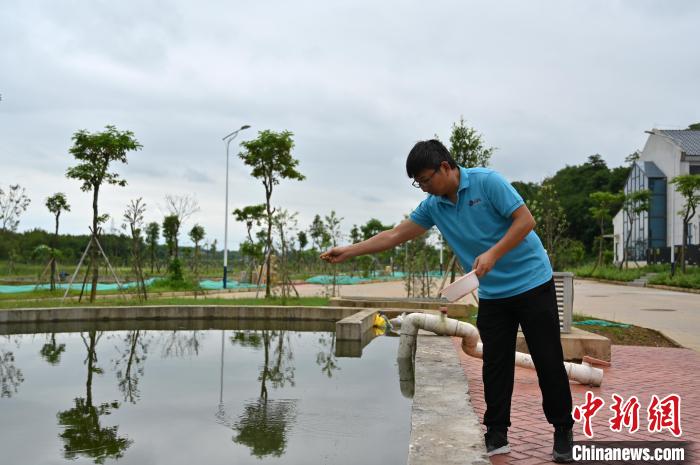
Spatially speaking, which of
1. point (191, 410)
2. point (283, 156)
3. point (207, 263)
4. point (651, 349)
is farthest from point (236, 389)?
point (207, 263)

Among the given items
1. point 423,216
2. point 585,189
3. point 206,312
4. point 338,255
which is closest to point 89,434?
point 338,255

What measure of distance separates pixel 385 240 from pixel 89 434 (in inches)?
90.1

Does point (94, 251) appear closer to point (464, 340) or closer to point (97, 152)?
point (97, 152)

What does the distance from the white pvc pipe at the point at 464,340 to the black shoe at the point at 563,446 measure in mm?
1062

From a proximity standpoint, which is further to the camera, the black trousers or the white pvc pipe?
→ the white pvc pipe

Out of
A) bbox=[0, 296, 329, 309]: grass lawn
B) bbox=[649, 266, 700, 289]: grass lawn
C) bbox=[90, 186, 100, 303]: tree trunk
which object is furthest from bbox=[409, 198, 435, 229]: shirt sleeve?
bbox=[649, 266, 700, 289]: grass lawn

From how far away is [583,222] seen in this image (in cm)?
5488

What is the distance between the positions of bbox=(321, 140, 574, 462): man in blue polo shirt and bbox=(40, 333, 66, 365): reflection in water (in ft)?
Result: 17.3

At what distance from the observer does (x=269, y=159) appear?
13.7 meters

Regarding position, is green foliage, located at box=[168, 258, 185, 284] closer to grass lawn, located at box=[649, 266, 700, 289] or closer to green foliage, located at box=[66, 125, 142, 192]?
green foliage, located at box=[66, 125, 142, 192]

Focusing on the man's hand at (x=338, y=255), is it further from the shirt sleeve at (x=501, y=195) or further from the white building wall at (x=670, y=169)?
the white building wall at (x=670, y=169)

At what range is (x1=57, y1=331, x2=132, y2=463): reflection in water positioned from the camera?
3398 mm

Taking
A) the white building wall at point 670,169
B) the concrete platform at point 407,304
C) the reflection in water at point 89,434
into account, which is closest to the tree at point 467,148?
the concrete platform at point 407,304

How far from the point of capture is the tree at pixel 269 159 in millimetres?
13602
